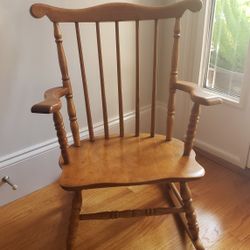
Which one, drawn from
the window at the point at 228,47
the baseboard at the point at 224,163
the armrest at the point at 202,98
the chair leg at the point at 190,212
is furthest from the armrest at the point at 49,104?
the baseboard at the point at 224,163

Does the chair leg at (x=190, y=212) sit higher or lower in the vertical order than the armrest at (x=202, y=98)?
lower

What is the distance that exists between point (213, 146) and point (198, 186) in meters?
0.32

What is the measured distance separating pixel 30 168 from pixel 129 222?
0.57 meters

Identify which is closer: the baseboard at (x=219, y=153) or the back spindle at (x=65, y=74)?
the back spindle at (x=65, y=74)

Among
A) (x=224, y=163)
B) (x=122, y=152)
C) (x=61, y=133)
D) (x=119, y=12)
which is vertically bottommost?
(x=224, y=163)

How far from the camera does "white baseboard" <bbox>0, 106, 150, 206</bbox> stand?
4.96 feet

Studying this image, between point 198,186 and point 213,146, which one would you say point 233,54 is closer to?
point 213,146

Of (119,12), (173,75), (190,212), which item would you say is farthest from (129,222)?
(119,12)

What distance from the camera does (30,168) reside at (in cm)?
159

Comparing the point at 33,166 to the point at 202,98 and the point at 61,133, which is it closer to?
the point at 61,133

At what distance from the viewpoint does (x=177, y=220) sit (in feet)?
4.80

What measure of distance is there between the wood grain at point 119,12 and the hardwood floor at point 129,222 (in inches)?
34.7

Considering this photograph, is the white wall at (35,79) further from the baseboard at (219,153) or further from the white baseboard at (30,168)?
the baseboard at (219,153)

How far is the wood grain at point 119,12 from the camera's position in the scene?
1.21m
